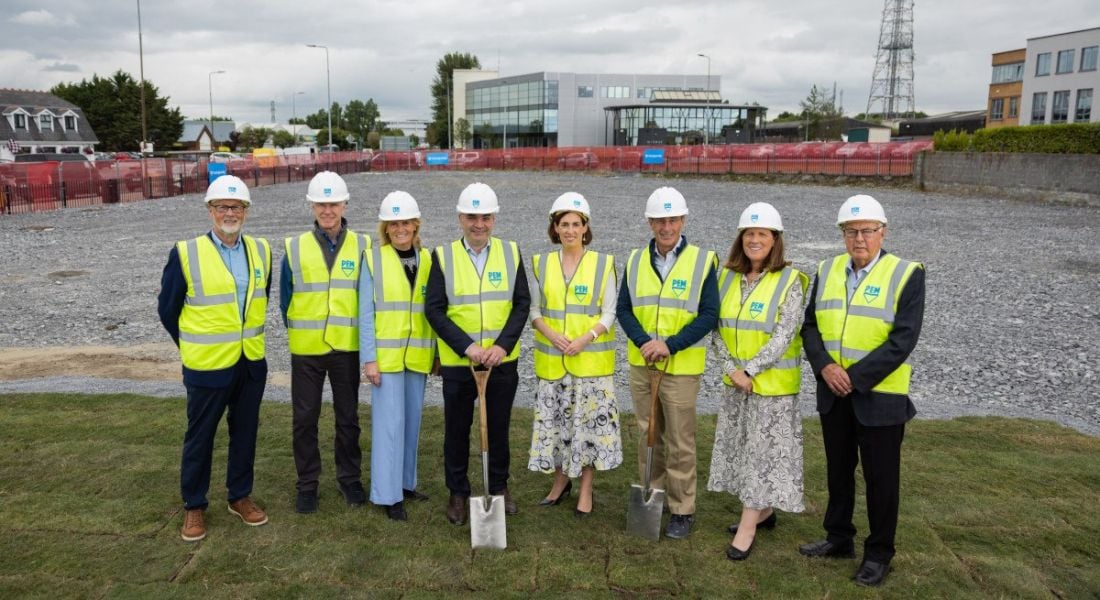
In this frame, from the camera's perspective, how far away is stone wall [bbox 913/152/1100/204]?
2422 centimetres

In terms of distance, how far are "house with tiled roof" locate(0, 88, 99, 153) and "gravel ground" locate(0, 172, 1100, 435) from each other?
1684 inches

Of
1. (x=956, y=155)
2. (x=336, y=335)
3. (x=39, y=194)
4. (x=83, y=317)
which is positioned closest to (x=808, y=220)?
(x=956, y=155)

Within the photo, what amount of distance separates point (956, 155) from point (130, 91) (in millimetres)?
75882

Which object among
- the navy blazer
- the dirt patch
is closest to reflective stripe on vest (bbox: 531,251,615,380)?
the navy blazer

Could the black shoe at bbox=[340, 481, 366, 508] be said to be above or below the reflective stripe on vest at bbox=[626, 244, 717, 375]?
below

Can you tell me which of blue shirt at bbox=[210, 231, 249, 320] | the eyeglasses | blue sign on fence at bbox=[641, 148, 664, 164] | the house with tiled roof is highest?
the house with tiled roof

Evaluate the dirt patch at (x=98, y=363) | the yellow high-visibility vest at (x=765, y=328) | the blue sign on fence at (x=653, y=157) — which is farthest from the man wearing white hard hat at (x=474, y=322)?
the blue sign on fence at (x=653, y=157)

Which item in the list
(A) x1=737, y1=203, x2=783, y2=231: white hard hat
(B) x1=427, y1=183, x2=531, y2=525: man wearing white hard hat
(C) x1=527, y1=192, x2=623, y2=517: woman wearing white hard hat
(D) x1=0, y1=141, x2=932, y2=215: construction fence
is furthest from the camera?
(D) x1=0, y1=141, x2=932, y2=215: construction fence

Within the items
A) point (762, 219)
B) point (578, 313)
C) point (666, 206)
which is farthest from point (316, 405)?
point (762, 219)

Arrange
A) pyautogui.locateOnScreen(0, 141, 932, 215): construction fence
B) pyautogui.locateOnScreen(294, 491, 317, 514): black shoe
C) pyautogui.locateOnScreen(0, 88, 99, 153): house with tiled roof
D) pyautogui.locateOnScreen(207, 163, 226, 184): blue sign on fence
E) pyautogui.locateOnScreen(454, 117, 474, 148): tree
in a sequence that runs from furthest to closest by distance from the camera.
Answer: pyautogui.locateOnScreen(454, 117, 474, 148): tree
pyautogui.locateOnScreen(0, 88, 99, 153): house with tiled roof
pyautogui.locateOnScreen(207, 163, 226, 184): blue sign on fence
pyautogui.locateOnScreen(0, 141, 932, 215): construction fence
pyautogui.locateOnScreen(294, 491, 317, 514): black shoe

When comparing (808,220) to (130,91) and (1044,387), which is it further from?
(130,91)

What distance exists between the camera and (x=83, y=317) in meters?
10.8

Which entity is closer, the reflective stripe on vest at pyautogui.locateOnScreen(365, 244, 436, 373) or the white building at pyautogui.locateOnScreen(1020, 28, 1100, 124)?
the reflective stripe on vest at pyautogui.locateOnScreen(365, 244, 436, 373)

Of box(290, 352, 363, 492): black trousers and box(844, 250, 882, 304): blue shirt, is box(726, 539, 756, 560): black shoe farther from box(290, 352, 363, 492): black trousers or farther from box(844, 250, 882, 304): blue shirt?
box(290, 352, 363, 492): black trousers
